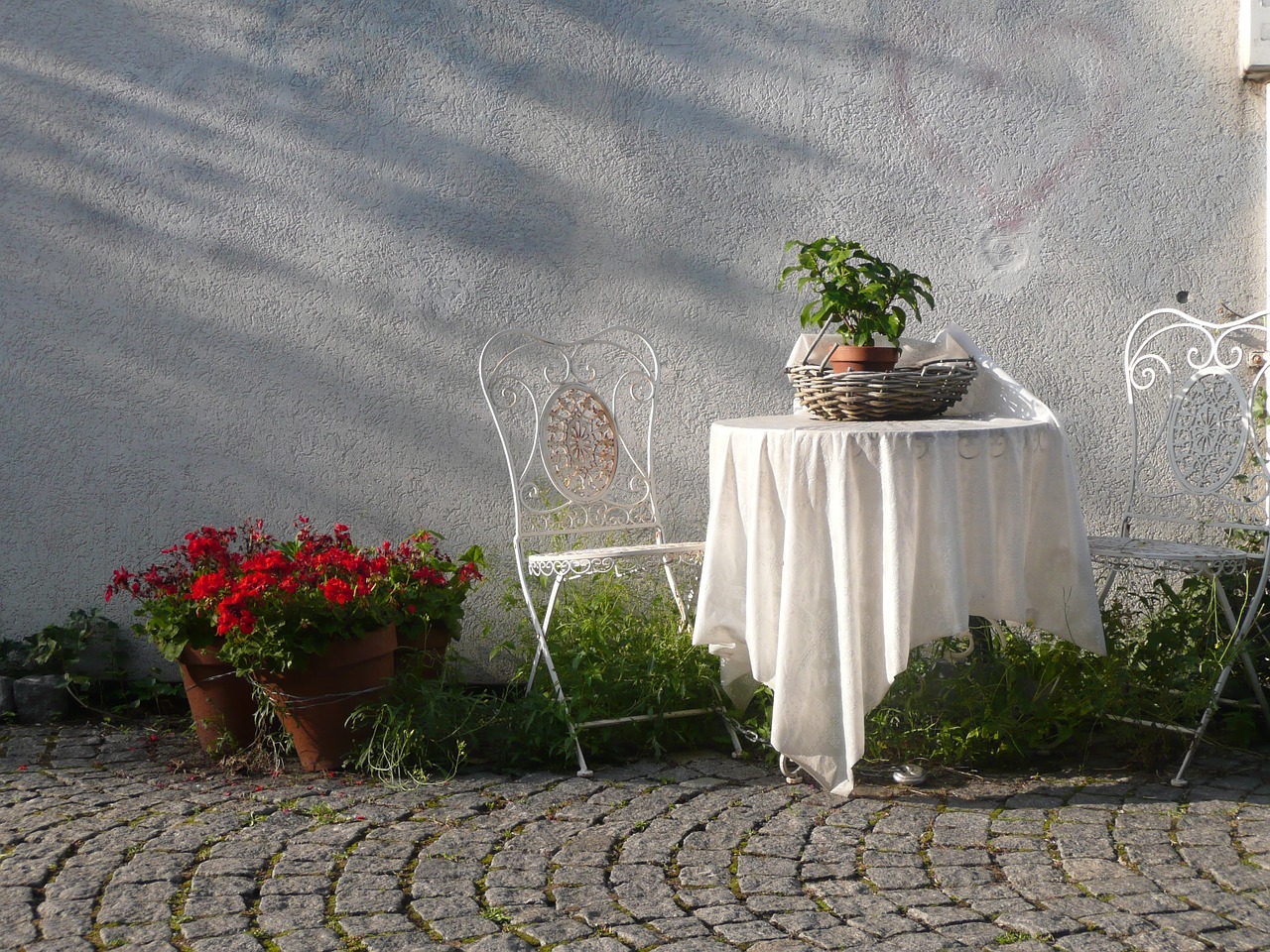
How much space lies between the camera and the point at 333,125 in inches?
180

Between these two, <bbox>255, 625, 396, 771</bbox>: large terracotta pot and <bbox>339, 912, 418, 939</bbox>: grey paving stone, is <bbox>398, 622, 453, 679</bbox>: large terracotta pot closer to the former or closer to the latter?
<bbox>255, 625, 396, 771</bbox>: large terracotta pot

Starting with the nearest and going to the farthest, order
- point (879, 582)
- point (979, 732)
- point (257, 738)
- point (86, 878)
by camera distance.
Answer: point (86, 878) → point (879, 582) → point (979, 732) → point (257, 738)

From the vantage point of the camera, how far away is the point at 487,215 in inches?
180

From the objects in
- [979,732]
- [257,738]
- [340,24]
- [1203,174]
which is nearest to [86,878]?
[257,738]

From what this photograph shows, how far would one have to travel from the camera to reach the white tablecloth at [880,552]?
10.5 ft

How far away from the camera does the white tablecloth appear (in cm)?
320

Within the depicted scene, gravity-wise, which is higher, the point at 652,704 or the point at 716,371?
the point at 716,371

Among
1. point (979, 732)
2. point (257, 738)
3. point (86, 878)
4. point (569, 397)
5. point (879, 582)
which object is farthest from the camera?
point (569, 397)

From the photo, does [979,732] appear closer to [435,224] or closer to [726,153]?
[726,153]

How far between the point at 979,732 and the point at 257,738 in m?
2.25

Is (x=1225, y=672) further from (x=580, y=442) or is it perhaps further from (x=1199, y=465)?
(x=580, y=442)

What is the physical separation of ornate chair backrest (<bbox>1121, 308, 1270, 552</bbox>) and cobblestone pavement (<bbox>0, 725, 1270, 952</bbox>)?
39.0 inches

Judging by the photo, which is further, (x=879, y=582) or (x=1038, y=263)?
(x=1038, y=263)

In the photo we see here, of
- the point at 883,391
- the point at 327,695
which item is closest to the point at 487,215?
the point at 883,391
